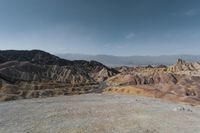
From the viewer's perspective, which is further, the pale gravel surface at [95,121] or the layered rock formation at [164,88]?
the layered rock formation at [164,88]

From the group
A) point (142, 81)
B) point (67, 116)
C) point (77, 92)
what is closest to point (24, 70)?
point (77, 92)

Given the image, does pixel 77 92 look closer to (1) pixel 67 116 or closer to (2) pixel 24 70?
(2) pixel 24 70

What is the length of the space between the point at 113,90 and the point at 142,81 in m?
18.4

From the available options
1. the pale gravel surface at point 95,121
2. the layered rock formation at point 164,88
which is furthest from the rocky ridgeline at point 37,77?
the pale gravel surface at point 95,121

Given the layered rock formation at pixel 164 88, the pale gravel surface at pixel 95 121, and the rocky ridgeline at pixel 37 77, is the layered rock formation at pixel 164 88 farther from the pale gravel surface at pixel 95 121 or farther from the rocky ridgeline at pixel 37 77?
the pale gravel surface at pixel 95 121

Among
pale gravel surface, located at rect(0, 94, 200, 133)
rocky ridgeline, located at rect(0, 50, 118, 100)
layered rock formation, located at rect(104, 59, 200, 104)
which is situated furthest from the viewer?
rocky ridgeline, located at rect(0, 50, 118, 100)

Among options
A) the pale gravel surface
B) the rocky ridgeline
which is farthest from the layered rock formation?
the pale gravel surface

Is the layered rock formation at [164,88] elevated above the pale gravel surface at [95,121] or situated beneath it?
situated beneath

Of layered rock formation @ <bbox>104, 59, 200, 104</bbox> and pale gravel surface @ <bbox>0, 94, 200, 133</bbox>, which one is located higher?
pale gravel surface @ <bbox>0, 94, 200, 133</bbox>

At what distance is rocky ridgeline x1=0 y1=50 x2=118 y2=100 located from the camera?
58.5m

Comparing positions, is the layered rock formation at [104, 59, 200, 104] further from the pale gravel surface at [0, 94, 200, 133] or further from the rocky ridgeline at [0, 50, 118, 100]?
the pale gravel surface at [0, 94, 200, 133]

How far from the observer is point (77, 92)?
66.2 meters

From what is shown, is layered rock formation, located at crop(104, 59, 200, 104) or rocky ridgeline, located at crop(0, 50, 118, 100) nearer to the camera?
layered rock formation, located at crop(104, 59, 200, 104)

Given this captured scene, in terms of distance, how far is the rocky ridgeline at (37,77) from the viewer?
5850 cm
